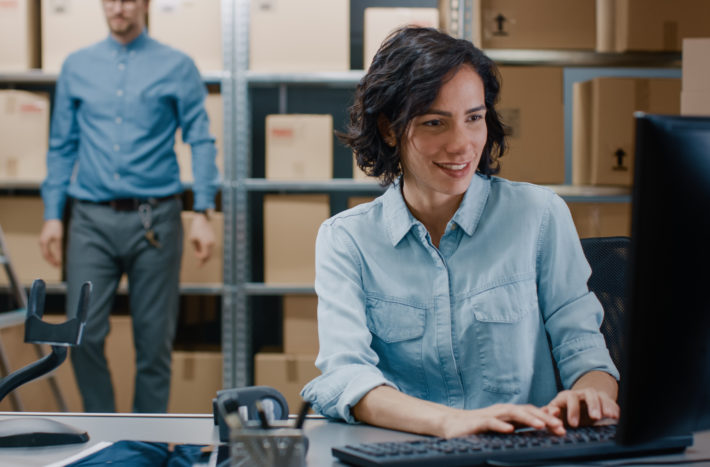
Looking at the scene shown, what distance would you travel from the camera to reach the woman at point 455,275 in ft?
3.51

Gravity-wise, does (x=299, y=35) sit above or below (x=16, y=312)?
above

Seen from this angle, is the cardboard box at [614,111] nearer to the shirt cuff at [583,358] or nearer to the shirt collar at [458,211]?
the shirt collar at [458,211]

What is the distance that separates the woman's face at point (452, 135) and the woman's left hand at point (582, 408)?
395 millimetres

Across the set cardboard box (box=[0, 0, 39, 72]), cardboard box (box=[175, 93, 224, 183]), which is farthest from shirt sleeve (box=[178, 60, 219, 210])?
cardboard box (box=[0, 0, 39, 72])

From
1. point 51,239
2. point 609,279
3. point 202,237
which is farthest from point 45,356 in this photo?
point 51,239

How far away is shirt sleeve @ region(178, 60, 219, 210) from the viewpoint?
2.55m

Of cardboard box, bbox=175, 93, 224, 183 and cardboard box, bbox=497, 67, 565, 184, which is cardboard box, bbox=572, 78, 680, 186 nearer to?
cardboard box, bbox=497, 67, 565, 184

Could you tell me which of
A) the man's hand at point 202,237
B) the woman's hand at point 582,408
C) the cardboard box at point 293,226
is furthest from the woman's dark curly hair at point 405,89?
the cardboard box at point 293,226

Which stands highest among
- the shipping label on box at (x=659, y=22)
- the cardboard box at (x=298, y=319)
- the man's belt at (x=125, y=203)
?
the shipping label on box at (x=659, y=22)

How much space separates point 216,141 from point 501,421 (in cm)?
218

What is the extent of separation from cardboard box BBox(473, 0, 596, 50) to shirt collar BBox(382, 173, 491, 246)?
1.44 meters

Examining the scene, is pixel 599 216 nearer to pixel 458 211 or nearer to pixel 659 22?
pixel 659 22

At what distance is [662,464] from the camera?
2.35 ft

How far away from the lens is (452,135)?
1.13 meters
